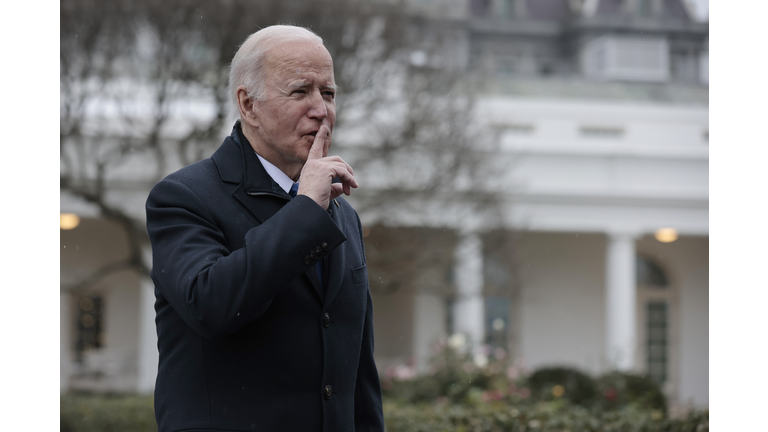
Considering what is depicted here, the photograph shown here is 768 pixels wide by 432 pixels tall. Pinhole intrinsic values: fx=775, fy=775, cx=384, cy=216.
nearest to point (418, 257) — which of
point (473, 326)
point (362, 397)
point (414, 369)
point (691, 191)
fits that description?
point (414, 369)

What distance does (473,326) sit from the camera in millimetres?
16375

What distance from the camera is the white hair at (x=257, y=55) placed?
67.6 inches

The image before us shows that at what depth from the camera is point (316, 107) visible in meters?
1.68

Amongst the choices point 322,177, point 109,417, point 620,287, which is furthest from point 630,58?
point 322,177

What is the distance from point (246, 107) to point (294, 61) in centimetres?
17

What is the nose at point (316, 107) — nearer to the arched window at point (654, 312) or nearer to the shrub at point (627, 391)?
the shrub at point (627, 391)

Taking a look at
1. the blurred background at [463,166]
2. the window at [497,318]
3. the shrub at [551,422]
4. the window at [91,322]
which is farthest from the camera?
the window at [497,318]

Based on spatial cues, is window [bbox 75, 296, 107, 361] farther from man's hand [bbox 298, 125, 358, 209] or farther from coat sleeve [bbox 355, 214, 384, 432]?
man's hand [bbox 298, 125, 358, 209]

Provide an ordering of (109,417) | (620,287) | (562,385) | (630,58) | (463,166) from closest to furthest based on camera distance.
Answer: (109,417) → (463,166) → (562,385) → (620,287) → (630,58)

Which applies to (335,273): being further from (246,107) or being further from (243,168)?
(246,107)

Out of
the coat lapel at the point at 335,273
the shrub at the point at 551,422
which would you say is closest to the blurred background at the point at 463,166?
the shrub at the point at 551,422

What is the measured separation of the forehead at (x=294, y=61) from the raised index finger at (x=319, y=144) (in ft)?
0.41

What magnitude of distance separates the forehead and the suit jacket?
0.69ft

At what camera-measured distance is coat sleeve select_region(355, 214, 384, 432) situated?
1.97 meters
